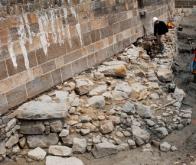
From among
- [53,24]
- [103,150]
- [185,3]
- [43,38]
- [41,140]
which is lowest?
[103,150]

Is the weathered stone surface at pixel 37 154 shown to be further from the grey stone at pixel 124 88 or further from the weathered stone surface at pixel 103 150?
the grey stone at pixel 124 88


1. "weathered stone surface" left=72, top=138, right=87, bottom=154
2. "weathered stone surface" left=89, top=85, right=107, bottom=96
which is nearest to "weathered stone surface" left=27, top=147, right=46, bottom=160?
"weathered stone surface" left=72, top=138, right=87, bottom=154

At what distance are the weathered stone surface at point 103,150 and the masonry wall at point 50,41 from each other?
152 centimetres

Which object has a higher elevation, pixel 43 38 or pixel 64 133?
pixel 43 38

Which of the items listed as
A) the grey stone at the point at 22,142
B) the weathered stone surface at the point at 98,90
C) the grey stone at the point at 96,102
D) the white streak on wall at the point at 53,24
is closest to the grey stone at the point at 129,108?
the grey stone at the point at 96,102

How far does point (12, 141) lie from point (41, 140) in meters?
0.48

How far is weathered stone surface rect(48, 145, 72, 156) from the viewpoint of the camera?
6133 millimetres

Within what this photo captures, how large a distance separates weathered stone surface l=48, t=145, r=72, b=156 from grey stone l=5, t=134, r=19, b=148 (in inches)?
23.1

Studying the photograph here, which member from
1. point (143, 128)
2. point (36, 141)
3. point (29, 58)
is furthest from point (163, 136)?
point (29, 58)

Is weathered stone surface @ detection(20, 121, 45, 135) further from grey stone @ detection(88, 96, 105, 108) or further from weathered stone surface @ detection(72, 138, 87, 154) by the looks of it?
grey stone @ detection(88, 96, 105, 108)

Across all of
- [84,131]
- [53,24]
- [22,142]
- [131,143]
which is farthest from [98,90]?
[22,142]

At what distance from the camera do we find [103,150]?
20.9 feet

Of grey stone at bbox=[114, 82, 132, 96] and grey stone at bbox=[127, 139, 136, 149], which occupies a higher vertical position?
grey stone at bbox=[114, 82, 132, 96]

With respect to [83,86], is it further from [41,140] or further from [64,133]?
[41,140]
